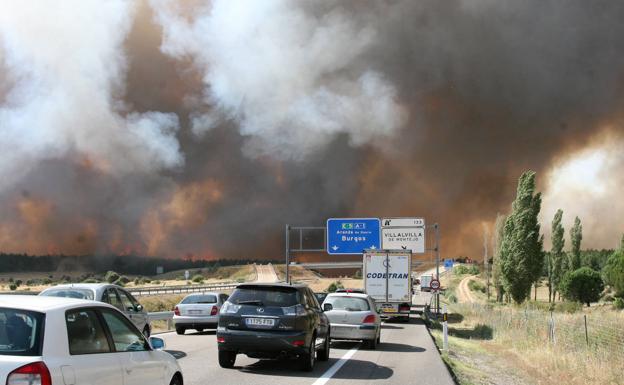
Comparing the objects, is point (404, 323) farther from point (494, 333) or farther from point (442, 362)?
point (442, 362)

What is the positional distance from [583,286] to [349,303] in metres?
59.1

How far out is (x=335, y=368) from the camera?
1416cm

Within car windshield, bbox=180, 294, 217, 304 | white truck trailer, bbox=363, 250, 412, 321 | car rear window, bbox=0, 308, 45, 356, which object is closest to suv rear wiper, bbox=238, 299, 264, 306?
car rear window, bbox=0, 308, 45, 356

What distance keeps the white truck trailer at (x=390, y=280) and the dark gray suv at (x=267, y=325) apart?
21.7m

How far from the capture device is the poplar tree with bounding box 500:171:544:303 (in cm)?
5884

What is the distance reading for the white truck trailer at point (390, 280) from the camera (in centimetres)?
3481

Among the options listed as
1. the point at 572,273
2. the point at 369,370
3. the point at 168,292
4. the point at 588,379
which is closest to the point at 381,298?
the point at 588,379

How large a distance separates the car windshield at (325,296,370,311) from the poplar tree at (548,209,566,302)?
64930mm

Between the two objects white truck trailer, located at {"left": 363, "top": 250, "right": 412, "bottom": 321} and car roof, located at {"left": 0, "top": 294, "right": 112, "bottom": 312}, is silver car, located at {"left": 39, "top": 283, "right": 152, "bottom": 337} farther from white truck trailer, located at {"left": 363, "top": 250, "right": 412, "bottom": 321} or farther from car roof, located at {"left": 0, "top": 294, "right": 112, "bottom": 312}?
white truck trailer, located at {"left": 363, "top": 250, "right": 412, "bottom": 321}

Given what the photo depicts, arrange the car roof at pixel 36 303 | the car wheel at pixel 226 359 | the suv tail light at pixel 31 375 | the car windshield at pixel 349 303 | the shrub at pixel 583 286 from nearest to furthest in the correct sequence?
the suv tail light at pixel 31 375 → the car roof at pixel 36 303 → the car wheel at pixel 226 359 → the car windshield at pixel 349 303 → the shrub at pixel 583 286

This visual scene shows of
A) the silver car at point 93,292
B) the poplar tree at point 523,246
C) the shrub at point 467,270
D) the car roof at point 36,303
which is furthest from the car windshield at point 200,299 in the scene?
the shrub at point 467,270

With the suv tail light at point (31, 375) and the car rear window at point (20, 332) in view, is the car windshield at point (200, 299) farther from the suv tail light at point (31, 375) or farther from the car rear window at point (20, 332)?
the suv tail light at point (31, 375)

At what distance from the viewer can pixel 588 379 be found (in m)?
16.3

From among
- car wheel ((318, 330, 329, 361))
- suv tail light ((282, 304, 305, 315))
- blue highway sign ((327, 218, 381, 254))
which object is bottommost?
car wheel ((318, 330, 329, 361))
